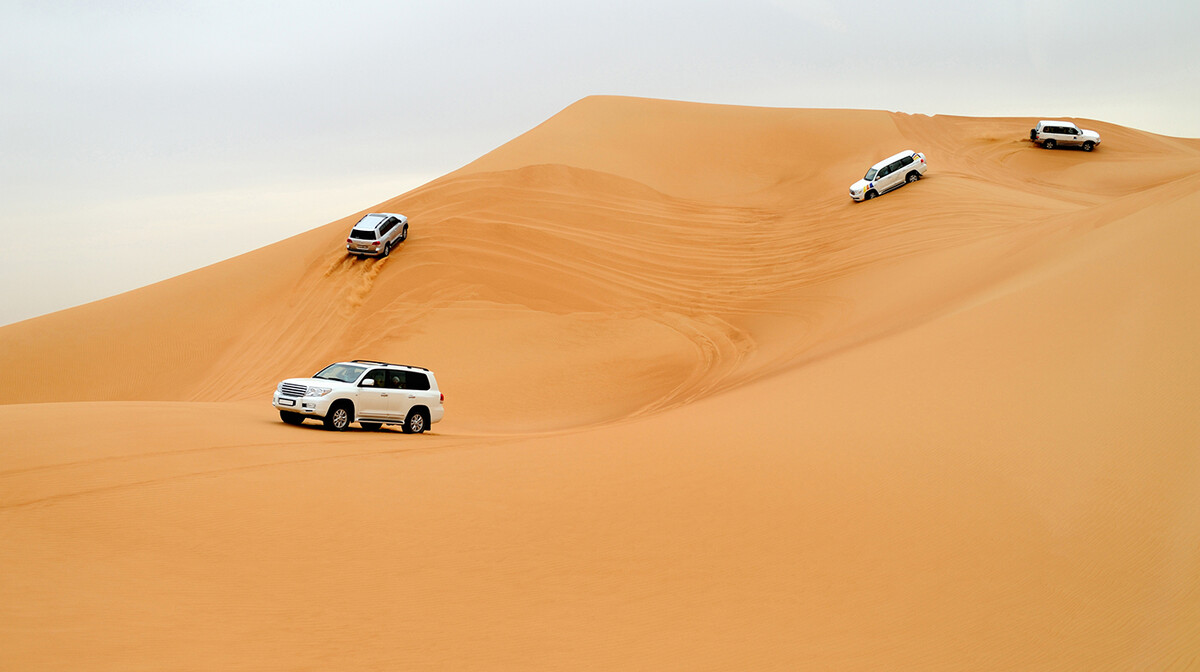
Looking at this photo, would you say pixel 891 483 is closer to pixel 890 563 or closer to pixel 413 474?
pixel 890 563

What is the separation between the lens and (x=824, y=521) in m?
8.92

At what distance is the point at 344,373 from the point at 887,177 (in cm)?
2768

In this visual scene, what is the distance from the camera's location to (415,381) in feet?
59.9

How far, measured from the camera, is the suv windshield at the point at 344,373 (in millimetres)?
17203

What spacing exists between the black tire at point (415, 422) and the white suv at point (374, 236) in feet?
54.7

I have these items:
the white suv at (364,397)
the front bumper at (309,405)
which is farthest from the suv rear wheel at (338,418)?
the front bumper at (309,405)

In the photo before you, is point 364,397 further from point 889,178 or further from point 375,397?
point 889,178

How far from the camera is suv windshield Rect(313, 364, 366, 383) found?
17.2 meters

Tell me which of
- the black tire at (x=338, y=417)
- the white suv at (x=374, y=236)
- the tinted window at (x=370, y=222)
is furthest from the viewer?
the tinted window at (x=370, y=222)

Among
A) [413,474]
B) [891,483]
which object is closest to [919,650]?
[891,483]

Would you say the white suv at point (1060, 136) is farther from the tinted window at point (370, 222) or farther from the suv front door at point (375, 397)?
the suv front door at point (375, 397)

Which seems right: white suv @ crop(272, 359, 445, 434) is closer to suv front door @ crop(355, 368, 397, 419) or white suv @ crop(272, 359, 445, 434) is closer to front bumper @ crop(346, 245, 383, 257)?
suv front door @ crop(355, 368, 397, 419)

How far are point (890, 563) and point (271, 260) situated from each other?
36.4 metres

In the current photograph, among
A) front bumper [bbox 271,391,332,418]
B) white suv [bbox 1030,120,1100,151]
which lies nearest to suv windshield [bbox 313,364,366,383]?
front bumper [bbox 271,391,332,418]
